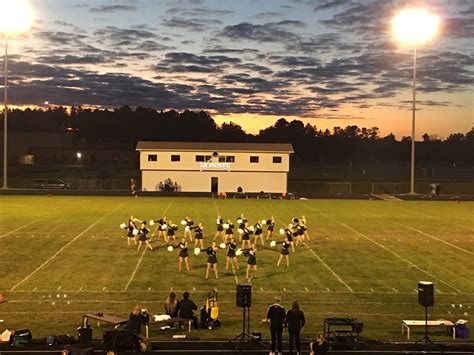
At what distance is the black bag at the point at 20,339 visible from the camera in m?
12.3

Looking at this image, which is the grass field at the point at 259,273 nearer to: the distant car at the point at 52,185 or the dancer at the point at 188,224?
the dancer at the point at 188,224

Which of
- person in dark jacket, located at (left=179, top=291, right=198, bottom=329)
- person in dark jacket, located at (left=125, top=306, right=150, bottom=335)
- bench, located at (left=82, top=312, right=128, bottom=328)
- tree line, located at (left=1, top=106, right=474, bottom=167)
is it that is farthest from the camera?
tree line, located at (left=1, top=106, right=474, bottom=167)

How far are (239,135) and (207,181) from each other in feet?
352

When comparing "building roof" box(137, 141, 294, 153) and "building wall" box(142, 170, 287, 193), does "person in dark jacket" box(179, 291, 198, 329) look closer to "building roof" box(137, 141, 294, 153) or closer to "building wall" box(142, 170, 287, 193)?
"building wall" box(142, 170, 287, 193)

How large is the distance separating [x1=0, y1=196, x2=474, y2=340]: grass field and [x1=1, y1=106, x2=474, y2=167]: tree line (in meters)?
127

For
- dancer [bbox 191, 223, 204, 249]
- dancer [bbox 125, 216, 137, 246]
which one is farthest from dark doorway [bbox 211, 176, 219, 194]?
dancer [bbox 191, 223, 204, 249]

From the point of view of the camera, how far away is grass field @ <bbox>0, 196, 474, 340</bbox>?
52.1 ft

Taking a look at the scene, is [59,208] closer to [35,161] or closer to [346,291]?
[346,291]

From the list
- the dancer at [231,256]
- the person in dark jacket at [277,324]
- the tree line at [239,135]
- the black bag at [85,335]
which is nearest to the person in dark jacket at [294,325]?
the person in dark jacket at [277,324]

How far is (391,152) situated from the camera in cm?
16862

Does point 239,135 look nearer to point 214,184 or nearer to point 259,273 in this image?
point 214,184

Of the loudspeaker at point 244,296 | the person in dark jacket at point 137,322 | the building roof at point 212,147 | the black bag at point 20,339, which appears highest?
the building roof at point 212,147

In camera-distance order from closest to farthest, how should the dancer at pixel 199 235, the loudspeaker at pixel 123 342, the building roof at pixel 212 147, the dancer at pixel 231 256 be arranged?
the loudspeaker at pixel 123 342
the dancer at pixel 231 256
the dancer at pixel 199 235
the building roof at pixel 212 147

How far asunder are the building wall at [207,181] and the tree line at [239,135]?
100 m
